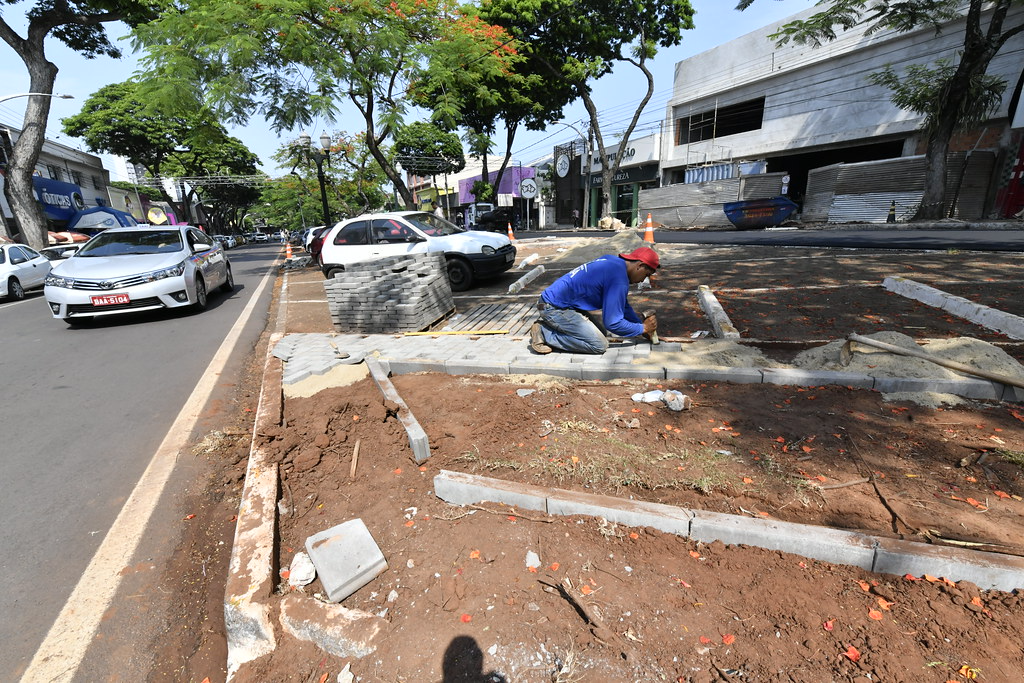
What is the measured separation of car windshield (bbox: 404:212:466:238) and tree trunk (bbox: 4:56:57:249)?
1596 cm

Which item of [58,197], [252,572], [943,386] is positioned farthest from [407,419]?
[58,197]

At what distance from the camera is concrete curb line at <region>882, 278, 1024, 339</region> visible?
437 cm

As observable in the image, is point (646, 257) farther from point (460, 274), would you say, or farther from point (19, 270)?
point (19, 270)

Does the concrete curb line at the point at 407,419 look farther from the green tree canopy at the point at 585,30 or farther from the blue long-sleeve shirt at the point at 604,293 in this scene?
the green tree canopy at the point at 585,30

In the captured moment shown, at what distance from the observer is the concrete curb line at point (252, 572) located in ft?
6.04

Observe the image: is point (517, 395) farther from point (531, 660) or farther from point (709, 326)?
point (709, 326)

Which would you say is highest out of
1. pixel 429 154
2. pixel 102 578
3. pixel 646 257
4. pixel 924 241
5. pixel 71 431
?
pixel 429 154

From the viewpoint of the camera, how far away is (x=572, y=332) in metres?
4.47

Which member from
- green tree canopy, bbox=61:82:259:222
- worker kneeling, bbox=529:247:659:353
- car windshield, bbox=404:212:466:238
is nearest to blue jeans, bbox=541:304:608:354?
worker kneeling, bbox=529:247:659:353

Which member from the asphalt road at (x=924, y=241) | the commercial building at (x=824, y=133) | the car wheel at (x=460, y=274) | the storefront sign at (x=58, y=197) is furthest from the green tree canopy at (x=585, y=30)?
the storefront sign at (x=58, y=197)

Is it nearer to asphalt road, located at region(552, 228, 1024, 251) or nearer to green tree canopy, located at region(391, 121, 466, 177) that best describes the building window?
asphalt road, located at region(552, 228, 1024, 251)

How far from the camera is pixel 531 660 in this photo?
1693 mm

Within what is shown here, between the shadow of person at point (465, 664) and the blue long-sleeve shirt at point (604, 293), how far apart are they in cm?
313

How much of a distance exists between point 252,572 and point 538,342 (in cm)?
317
